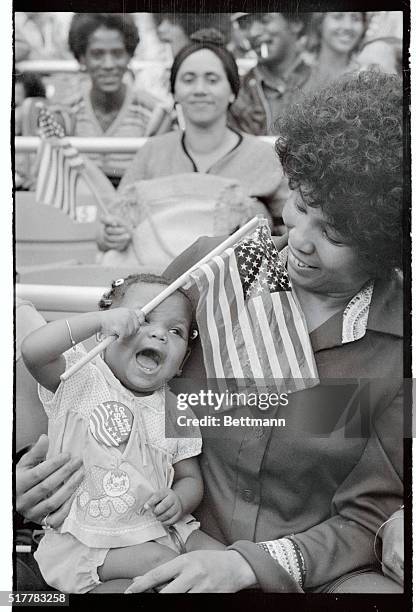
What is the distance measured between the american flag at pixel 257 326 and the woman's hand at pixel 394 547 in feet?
1.35

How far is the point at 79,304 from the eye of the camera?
2.36 metres

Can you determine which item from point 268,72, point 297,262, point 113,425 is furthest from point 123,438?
point 268,72

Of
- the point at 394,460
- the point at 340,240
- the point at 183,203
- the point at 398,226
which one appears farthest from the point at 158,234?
the point at 394,460

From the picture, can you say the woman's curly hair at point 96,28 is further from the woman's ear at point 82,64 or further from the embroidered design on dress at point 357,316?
the embroidered design on dress at point 357,316

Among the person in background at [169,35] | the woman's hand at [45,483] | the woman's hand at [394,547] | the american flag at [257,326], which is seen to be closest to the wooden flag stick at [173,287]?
the american flag at [257,326]

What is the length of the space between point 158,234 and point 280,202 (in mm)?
321

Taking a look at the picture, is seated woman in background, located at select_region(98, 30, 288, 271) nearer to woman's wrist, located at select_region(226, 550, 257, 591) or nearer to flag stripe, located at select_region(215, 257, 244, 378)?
flag stripe, located at select_region(215, 257, 244, 378)

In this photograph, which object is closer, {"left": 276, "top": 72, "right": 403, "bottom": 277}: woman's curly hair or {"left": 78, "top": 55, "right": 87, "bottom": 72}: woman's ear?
{"left": 276, "top": 72, "right": 403, "bottom": 277}: woman's curly hair

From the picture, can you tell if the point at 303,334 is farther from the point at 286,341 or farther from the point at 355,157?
the point at 355,157

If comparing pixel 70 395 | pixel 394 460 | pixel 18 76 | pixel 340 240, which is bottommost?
pixel 394 460

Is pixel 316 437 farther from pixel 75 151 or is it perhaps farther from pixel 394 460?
pixel 75 151

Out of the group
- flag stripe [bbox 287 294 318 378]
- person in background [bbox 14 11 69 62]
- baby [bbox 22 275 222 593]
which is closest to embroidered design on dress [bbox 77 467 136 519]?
baby [bbox 22 275 222 593]

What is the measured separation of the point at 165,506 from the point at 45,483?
0.31 m

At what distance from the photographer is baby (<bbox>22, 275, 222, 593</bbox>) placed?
230 cm
